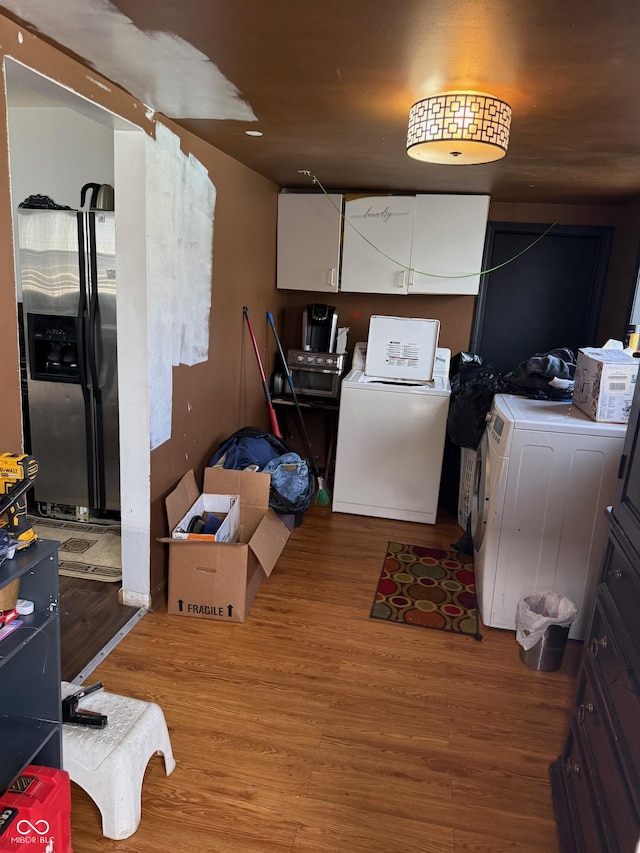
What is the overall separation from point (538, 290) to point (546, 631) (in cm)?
265

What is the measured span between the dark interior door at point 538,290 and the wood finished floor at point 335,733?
232 centimetres

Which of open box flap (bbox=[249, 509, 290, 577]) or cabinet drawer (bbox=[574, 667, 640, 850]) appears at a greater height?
cabinet drawer (bbox=[574, 667, 640, 850])

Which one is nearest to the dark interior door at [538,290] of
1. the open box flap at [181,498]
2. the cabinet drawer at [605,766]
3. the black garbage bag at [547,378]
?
the black garbage bag at [547,378]

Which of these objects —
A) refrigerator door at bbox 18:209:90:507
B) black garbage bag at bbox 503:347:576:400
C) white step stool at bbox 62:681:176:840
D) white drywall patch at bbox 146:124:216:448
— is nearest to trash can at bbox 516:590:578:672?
black garbage bag at bbox 503:347:576:400

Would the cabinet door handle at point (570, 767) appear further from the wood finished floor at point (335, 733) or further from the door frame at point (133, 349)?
the door frame at point (133, 349)

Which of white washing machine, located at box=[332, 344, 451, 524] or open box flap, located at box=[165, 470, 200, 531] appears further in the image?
white washing machine, located at box=[332, 344, 451, 524]

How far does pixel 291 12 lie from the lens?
1334mm

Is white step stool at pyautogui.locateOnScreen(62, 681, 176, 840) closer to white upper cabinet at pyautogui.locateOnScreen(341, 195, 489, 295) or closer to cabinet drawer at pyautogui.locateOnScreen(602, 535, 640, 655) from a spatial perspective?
cabinet drawer at pyautogui.locateOnScreen(602, 535, 640, 655)

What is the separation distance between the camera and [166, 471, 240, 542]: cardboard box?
2688 millimetres

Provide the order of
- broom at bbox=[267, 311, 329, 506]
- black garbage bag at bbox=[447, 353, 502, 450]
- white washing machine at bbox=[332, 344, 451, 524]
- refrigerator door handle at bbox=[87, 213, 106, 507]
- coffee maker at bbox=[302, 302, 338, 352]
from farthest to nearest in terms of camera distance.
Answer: coffee maker at bbox=[302, 302, 338, 352] < broom at bbox=[267, 311, 329, 506] < white washing machine at bbox=[332, 344, 451, 524] < black garbage bag at bbox=[447, 353, 502, 450] < refrigerator door handle at bbox=[87, 213, 106, 507]


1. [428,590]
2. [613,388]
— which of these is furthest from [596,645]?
[428,590]

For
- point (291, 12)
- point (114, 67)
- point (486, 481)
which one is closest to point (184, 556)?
point (486, 481)

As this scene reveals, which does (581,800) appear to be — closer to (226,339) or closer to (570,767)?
(570,767)

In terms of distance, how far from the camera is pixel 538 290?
13.8ft
